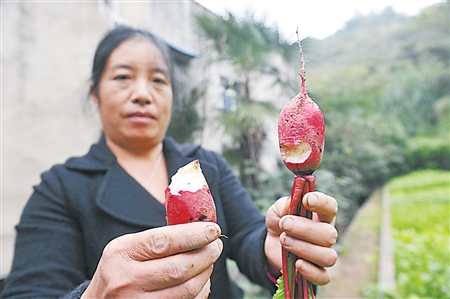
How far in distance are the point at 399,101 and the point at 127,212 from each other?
15.9m

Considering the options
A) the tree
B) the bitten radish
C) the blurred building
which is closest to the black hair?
the blurred building

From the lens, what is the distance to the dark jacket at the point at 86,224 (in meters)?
0.88

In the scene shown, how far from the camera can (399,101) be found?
14.2 m

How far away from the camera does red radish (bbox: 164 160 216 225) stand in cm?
65

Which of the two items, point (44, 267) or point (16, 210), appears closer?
point (44, 267)

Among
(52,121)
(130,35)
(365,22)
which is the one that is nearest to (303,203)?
(130,35)

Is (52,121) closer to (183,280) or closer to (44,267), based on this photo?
(44,267)

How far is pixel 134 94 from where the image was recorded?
3.49 ft

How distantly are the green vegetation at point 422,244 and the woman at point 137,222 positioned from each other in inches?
82.1

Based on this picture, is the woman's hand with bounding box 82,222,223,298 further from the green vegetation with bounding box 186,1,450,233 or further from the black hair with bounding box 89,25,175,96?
the green vegetation with bounding box 186,1,450,233

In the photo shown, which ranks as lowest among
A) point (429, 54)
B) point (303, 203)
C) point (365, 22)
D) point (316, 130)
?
point (303, 203)

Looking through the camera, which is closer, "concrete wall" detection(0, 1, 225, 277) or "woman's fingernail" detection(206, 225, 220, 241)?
"woman's fingernail" detection(206, 225, 220, 241)

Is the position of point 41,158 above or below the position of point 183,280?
above

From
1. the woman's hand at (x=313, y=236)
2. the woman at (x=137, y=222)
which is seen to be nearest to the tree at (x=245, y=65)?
the woman at (x=137, y=222)
